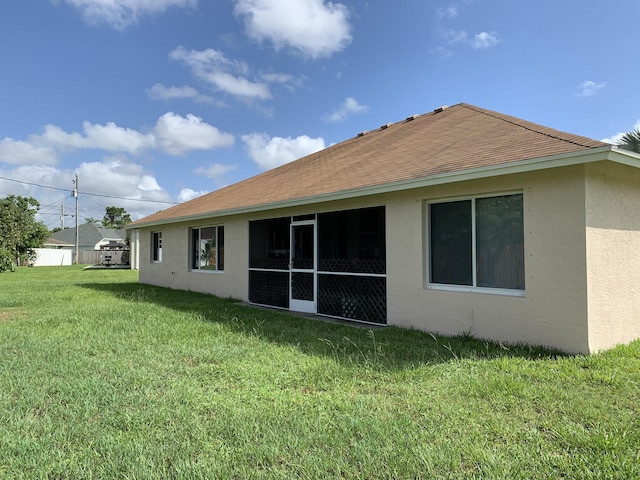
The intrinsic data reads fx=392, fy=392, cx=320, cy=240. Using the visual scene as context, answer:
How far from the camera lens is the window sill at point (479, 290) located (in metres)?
6.16

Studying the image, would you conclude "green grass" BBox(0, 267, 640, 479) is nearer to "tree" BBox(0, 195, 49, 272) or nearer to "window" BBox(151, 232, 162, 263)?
"window" BBox(151, 232, 162, 263)

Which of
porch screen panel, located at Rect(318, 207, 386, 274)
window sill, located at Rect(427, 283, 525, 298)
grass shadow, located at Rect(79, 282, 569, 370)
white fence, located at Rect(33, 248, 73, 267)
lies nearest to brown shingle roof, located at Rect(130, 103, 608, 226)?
porch screen panel, located at Rect(318, 207, 386, 274)

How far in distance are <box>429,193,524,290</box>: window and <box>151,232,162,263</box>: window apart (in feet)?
45.8

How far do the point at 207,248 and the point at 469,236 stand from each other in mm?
10072

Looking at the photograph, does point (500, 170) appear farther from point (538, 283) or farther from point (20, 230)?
point (20, 230)

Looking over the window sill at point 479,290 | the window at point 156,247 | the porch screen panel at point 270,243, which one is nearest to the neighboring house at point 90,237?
the window at point 156,247

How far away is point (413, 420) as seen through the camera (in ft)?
11.4

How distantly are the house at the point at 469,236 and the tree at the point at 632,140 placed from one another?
16.8 ft

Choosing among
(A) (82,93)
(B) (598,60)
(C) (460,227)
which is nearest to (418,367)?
(C) (460,227)

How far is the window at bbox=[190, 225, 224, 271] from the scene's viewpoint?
44.4 feet

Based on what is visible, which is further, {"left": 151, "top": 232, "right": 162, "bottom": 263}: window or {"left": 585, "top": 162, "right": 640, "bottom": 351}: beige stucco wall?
{"left": 151, "top": 232, "right": 162, "bottom": 263}: window

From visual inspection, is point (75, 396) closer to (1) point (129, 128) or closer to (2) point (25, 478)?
(2) point (25, 478)

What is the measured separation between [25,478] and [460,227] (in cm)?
640

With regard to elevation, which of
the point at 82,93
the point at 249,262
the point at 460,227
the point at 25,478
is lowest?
the point at 25,478
